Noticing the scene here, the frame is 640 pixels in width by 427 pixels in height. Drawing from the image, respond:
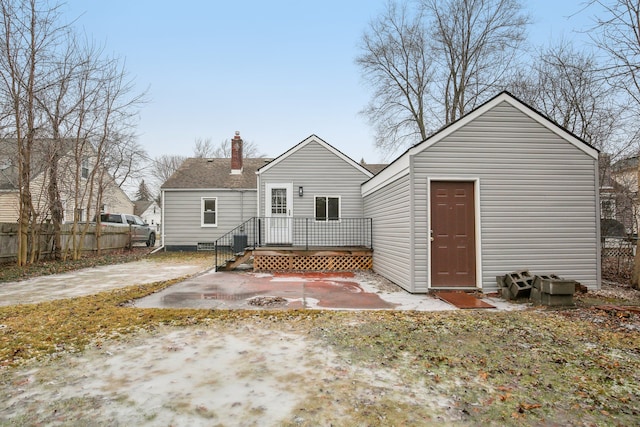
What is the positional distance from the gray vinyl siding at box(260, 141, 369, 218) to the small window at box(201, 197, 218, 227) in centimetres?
526

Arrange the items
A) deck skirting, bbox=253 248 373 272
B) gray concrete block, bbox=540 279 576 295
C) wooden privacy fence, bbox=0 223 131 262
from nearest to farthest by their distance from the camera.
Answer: gray concrete block, bbox=540 279 576 295 → deck skirting, bbox=253 248 373 272 → wooden privacy fence, bbox=0 223 131 262

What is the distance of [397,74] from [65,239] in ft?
58.6

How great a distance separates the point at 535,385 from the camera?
9.67 feet

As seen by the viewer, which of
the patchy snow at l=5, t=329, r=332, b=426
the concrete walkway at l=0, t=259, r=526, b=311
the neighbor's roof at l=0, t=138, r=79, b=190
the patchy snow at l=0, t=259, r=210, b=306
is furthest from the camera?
the neighbor's roof at l=0, t=138, r=79, b=190

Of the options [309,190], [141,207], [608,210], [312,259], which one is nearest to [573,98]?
[608,210]

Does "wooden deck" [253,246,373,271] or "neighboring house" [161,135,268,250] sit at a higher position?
"neighboring house" [161,135,268,250]

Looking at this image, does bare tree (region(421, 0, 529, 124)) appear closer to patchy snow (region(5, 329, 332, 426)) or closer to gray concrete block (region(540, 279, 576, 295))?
gray concrete block (region(540, 279, 576, 295))

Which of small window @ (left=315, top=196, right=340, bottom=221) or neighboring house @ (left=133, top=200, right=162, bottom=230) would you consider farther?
neighboring house @ (left=133, top=200, right=162, bottom=230)

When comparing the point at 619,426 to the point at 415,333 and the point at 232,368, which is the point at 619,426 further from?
the point at 232,368

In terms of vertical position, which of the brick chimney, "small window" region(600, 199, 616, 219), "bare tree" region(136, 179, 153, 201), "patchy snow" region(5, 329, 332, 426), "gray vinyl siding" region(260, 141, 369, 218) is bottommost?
"patchy snow" region(5, 329, 332, 426)

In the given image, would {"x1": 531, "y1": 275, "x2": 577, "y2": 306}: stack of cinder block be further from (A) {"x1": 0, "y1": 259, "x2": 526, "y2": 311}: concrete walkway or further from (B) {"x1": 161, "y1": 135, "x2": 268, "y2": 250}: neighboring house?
(B) {"x1": 161, "y1": 135, "x2": 268, "y2": 250}: neighboring house

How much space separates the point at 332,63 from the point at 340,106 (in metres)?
Answer: 2.79

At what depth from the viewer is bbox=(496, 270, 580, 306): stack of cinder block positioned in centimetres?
590

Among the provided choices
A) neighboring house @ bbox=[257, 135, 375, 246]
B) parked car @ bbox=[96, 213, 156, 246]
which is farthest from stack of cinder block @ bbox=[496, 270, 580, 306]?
parked car @ bbox=[96, 213, 156, 246]
